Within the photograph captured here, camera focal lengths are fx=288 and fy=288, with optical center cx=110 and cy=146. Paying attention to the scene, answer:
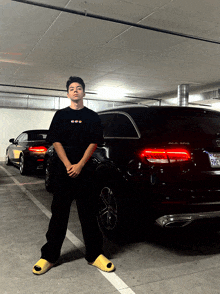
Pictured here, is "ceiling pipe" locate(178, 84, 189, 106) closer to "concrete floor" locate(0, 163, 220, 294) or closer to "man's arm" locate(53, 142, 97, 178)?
"concrete floor" locate(0, 163, 220, 294)

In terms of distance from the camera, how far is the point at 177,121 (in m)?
3.09

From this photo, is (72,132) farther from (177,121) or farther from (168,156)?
(177,121)

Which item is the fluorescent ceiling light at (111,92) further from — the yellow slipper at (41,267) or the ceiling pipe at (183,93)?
the yellow slipper at (41,267)

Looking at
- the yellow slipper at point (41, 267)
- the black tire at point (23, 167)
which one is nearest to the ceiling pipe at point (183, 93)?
the black tire at point (23, 167)

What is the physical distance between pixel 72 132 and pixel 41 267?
124 cm

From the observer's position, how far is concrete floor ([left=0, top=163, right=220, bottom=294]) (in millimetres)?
2336

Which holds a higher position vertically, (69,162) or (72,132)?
(72,132)

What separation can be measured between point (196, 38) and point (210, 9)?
165cm

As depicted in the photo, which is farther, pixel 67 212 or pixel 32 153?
pixel 32 153

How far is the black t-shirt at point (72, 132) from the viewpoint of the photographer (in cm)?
258

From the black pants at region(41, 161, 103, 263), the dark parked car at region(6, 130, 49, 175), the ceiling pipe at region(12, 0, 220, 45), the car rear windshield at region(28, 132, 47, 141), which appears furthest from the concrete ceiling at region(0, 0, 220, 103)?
the black pants at region(41, 161, 103, 263)

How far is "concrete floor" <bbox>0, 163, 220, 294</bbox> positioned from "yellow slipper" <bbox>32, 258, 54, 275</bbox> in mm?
46

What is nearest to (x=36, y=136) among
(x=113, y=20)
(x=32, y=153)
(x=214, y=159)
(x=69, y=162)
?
(x=32, y=153)

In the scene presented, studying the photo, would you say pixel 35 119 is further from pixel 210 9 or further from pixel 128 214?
pixel 128 214
